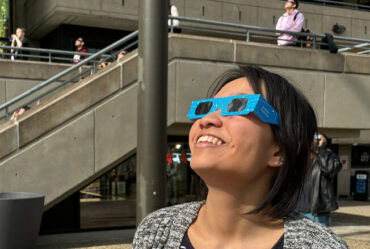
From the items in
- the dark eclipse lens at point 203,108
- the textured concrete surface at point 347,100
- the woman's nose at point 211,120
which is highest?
the textured concrete surface at point 347,100

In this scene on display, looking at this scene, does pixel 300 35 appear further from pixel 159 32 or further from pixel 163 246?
pixel 163 246

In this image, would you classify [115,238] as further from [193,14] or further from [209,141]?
[193,14]

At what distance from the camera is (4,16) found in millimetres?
19562

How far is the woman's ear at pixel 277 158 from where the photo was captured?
1.56m

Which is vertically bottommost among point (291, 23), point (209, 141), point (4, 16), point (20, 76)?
point (209, 141)

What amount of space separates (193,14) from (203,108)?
17.9 metres

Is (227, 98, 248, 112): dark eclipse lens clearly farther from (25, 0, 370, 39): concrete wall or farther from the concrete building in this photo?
(25, 0, 370, 39): concrete wall

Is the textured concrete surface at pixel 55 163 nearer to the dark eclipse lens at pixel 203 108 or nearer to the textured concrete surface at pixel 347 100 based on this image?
the textured concrete surface at pixel 347 100

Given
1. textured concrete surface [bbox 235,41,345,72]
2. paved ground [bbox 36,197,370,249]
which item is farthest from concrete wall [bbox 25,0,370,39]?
paved ground [bbox 36,197,370,249]

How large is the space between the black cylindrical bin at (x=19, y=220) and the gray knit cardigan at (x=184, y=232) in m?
5.18

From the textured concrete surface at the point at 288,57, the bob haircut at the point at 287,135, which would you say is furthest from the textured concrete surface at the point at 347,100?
the bob haircut at the point at 287,135

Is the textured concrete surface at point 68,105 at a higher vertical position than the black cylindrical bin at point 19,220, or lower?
higher

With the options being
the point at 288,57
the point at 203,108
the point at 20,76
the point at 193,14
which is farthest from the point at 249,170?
the point at 193,14

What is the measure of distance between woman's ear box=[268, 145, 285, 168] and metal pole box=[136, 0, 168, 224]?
3386 millimetres
